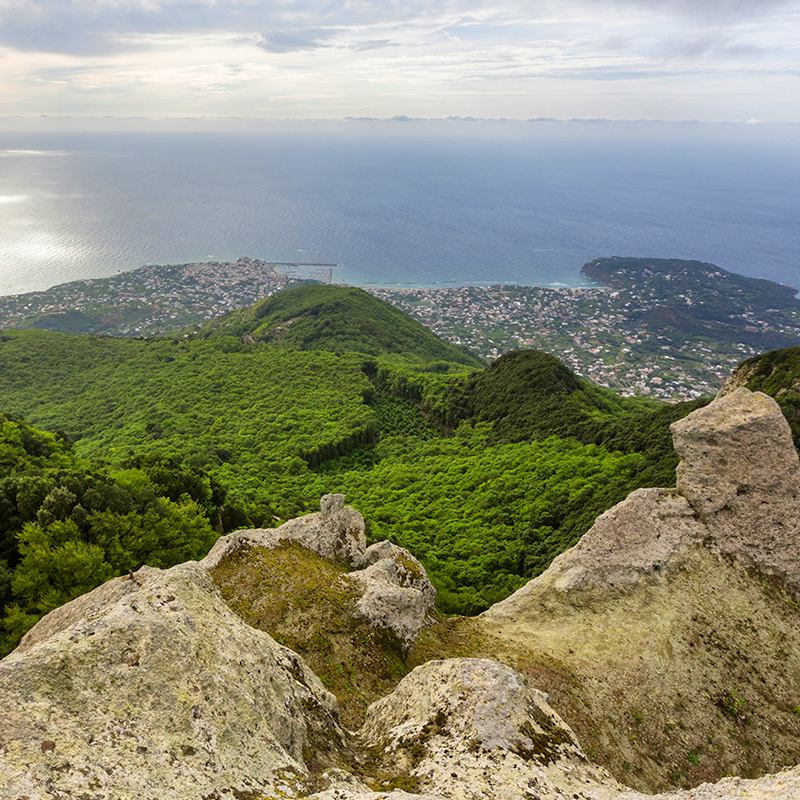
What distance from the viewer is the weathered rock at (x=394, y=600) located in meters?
15.9

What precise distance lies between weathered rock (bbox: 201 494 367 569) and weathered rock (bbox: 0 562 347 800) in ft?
28.0

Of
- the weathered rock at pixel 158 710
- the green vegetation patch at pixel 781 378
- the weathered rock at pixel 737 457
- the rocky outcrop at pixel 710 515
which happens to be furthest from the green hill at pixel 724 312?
the weathered rock at pixel 158 710

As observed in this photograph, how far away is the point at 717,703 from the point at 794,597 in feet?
17.4

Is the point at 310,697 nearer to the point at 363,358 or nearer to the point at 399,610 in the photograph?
the point at 399,610

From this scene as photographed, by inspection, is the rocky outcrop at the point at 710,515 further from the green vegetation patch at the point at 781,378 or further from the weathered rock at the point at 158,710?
the weathered rock at the point at 158,710

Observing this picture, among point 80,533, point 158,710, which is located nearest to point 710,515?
point 158,710

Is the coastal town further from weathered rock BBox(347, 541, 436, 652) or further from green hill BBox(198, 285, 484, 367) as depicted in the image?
weathered rock BBox(347, 541, 436, 652)

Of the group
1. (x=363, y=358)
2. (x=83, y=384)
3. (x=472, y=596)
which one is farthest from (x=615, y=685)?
(x=83, y=384)

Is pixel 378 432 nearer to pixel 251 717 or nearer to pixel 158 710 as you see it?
pixel 251 717

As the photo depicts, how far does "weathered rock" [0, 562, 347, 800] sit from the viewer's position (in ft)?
21.5

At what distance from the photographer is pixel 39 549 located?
19766 mm

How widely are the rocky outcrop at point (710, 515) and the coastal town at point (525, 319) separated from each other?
121 metres

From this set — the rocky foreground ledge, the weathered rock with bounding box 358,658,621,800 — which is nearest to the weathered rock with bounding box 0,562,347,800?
the rocky foreground ledge

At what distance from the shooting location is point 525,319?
181m
